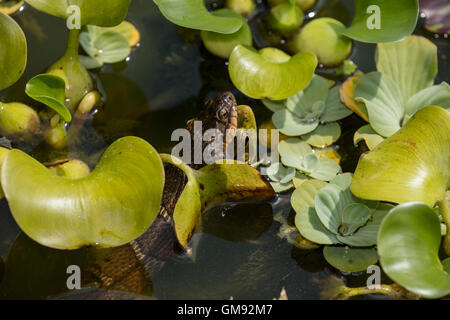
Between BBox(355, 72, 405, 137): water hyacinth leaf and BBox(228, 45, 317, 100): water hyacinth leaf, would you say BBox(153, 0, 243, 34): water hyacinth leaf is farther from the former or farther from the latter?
BBox(355, 72, 405, 137): water hyacinth leaf

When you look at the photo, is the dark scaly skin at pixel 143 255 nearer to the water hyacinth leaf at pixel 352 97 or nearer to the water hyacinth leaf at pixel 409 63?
the water hyacinth leaf at pixel 352 97

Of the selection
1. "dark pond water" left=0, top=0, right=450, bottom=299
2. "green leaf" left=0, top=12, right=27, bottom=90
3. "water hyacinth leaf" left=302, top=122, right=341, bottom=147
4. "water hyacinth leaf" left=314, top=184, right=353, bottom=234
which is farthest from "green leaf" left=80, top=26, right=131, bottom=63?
"water hyacinth leaf" left=314, top=184, right=353, bottom=234

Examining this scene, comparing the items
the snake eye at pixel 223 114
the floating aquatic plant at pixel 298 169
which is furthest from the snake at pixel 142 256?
the floating aquatic plant at pixel 298 169

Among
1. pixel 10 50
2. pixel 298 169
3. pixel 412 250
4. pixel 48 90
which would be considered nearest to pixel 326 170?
pixel 298 169

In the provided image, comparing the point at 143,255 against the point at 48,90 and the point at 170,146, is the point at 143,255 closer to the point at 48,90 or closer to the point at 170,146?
the point at 170,146

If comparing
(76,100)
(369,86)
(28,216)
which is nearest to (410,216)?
(369,86)
